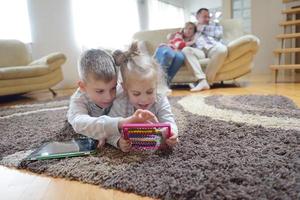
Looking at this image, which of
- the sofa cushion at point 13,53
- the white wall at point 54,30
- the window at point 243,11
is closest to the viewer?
the sofa cushion at point 13,53

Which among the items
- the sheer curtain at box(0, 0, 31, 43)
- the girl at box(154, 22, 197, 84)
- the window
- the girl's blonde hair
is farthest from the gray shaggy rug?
the window

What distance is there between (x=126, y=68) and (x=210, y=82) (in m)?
1.82

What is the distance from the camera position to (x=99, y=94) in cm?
94

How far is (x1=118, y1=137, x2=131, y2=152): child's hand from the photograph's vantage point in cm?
85

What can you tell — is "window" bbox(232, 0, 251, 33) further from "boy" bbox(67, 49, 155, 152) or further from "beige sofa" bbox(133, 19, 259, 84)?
"boy" bbox(67, 49, 155, 152)

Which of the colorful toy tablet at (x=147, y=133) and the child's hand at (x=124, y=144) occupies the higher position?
the colorful toy tablet at (x=147, y=133)

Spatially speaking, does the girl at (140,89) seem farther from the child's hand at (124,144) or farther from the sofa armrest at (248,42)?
the sofa armrest at (248,42)

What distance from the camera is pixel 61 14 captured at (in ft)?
11.9

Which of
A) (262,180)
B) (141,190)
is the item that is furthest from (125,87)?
(262,180)

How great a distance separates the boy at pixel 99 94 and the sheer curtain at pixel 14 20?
9.18ft

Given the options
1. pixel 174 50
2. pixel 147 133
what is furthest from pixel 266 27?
pixel 147 133

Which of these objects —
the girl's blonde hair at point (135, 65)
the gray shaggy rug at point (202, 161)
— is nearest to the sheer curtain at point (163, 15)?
the gray shaggy rug at point (202, 161)

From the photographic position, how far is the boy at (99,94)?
0.87 m

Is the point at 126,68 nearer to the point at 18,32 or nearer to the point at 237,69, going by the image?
the point at 237,69
